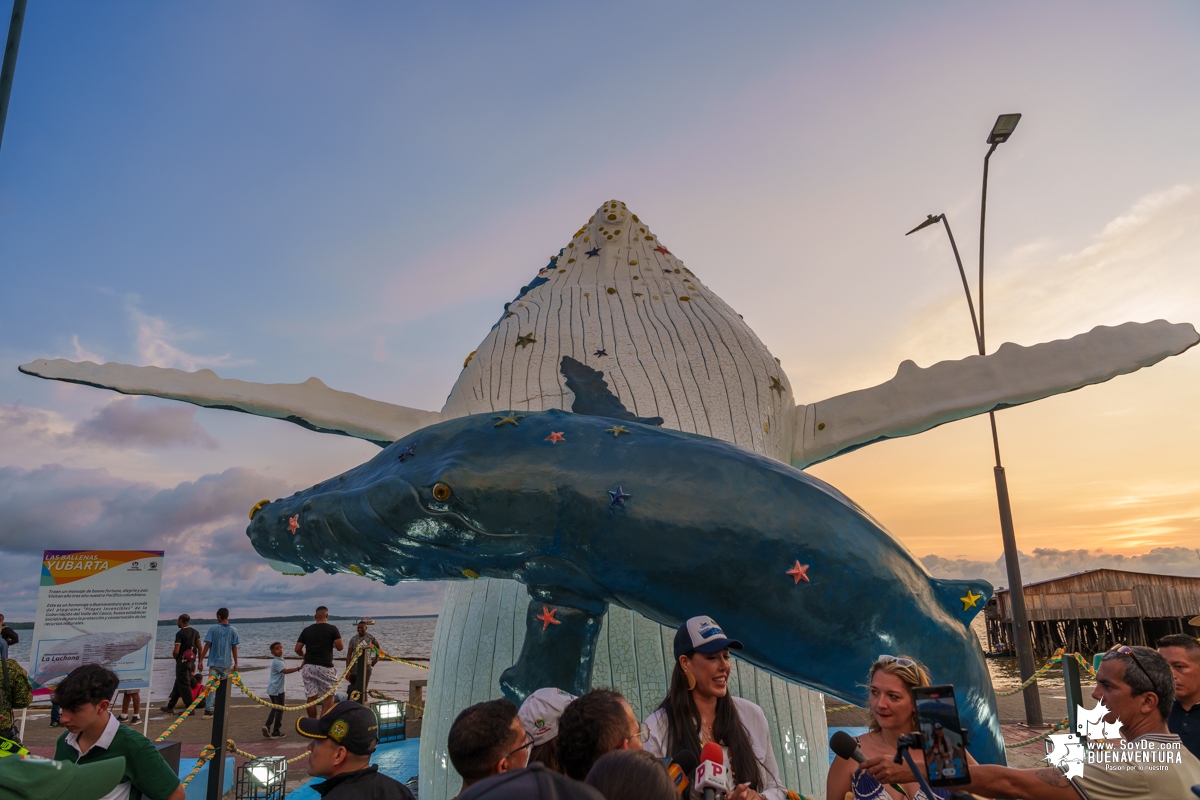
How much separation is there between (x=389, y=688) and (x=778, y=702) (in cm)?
2297

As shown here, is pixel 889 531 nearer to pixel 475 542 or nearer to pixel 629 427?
pixel 629 427

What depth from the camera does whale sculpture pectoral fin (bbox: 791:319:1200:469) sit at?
4547 mm

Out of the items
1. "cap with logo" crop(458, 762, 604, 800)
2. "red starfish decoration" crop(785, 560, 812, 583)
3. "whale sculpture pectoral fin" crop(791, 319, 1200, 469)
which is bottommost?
"cap with logo" crop(458, 762, 604, 800)

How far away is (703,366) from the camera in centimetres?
549

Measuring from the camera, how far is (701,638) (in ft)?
9.46

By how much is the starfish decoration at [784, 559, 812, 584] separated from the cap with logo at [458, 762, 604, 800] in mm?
2120

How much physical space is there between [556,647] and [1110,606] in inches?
2061

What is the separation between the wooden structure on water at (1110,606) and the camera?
4319 centimetres

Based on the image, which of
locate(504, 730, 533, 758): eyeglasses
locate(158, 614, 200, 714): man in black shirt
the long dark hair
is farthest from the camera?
locate(158, 614, 200, 714): man in black shirt

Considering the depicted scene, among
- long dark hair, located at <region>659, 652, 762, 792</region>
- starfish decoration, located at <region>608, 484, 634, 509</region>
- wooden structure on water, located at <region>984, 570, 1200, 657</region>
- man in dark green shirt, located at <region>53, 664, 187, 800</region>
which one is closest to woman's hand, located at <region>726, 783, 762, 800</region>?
long dark hair, located at <region>659, 652, 762, 792</region>

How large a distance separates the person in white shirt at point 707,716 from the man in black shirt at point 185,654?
11.5m

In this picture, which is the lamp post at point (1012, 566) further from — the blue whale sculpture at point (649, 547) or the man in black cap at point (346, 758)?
the man in black cap at point (346, 758)

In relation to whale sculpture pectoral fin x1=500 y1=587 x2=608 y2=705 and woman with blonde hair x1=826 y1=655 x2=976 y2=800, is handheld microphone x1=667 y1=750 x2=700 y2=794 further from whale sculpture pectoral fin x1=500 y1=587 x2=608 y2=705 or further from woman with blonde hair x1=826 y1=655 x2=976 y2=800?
whale sculpture pectoral fin x1=500 y1=587 x2=608 y2=705

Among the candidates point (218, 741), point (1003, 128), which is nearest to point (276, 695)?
point (218, 741)
